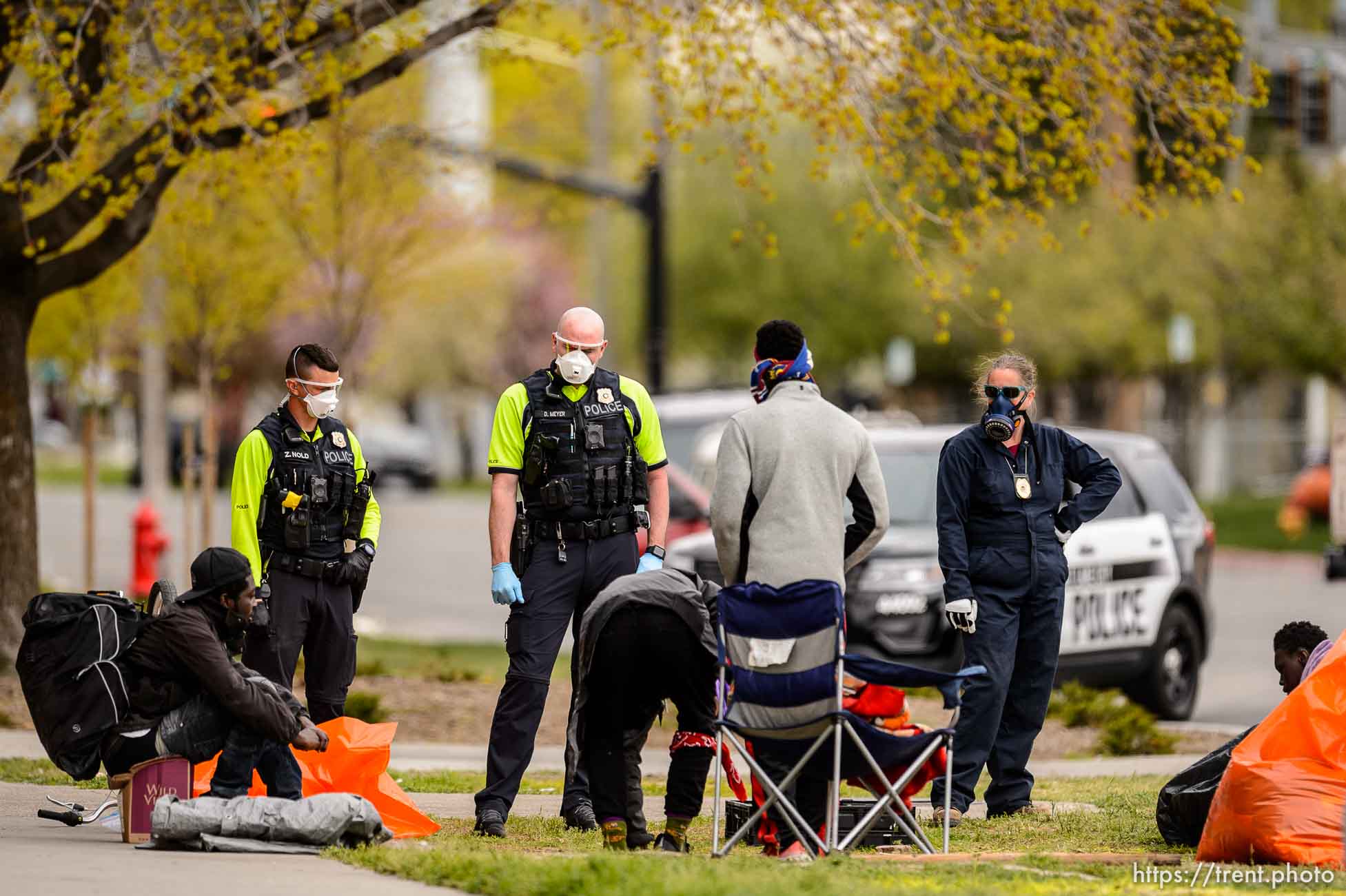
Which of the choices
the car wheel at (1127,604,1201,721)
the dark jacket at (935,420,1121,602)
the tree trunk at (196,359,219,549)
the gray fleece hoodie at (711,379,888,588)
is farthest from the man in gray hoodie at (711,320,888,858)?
the tree trunk at (196,359,219,549)

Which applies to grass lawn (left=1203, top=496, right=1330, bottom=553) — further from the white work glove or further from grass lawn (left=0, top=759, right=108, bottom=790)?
grass lawn (left=0, top=759, right=108, bottom=790)

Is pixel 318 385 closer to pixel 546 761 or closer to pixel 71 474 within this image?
pixel 546 761

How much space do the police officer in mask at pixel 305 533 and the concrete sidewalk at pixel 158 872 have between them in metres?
1.23

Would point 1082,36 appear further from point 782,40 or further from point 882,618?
point 882,618

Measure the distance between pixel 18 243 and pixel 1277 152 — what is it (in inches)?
1051

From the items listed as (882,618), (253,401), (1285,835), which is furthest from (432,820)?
(253,401)

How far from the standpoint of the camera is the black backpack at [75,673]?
25.1 feet

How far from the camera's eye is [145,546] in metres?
20.0

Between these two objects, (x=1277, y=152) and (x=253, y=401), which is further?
(x=253, y=401)

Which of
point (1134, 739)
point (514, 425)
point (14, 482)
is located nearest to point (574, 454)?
point (514, 425)

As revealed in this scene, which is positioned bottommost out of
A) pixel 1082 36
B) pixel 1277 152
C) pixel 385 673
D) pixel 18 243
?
pixel 385 673

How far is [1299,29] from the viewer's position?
1977 inches

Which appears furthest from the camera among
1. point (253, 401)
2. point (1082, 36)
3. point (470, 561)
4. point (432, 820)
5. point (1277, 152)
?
point (253, 401)

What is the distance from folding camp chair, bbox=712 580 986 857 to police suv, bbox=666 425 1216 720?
529 centimetres
